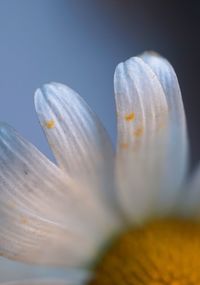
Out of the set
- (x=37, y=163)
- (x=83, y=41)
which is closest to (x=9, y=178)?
(x=37, y=163)

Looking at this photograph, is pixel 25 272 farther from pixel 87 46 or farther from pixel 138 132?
pixel 87 46

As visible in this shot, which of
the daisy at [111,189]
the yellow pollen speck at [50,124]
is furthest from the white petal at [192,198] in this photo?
the yellow pollen speck at [50,124]

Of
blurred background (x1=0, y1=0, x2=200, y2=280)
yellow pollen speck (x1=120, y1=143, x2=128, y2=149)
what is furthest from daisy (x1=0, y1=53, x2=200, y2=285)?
blurred background (x1=0, y1=0, x2=200, y2=280)

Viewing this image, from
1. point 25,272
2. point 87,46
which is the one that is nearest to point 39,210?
point 25,272

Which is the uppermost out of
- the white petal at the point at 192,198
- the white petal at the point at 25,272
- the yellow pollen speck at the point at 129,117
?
the yellow pollen speck at the point at 129,117

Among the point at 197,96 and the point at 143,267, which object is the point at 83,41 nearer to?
the point at 197,96

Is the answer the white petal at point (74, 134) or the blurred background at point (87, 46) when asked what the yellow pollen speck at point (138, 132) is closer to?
the white petal at point (74, 134)
